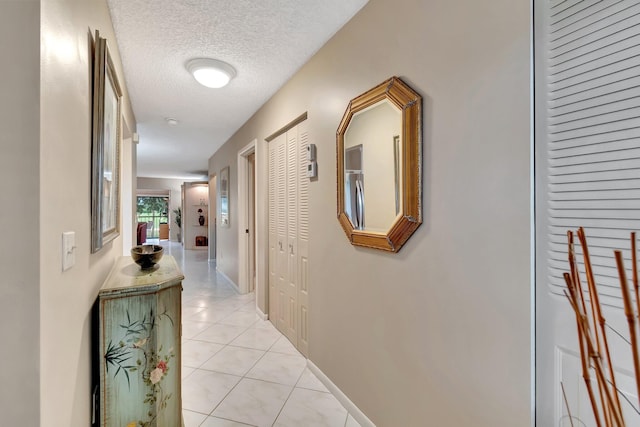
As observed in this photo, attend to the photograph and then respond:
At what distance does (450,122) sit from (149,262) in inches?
72.3

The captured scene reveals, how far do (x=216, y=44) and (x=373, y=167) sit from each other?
4.85ft

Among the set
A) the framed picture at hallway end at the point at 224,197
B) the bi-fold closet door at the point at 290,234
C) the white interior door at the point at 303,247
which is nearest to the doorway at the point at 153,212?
the framed picture at hallway end at the point at 224,197

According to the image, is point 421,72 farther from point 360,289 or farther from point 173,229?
point 173,229

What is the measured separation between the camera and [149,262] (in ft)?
6.15

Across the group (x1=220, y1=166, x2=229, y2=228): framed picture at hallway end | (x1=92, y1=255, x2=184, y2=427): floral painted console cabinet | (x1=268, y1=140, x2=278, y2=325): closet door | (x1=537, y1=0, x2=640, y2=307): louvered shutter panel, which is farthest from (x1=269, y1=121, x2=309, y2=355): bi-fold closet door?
(x1=220, y1=166, x2=229, y2=228): framed picture at hallway end

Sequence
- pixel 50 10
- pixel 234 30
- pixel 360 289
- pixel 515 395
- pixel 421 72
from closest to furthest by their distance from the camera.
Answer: pixel 50 10
pixel 515 395
pixel 421 72
pixel 360 289
pixel 234 30

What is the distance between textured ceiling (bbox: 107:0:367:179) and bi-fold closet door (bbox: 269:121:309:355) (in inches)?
22.1

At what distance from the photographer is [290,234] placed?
9.72ft

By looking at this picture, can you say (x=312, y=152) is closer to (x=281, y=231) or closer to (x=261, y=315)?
(x=281, y=231)

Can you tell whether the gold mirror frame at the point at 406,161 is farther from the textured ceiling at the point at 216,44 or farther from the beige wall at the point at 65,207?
the beige wall at the point at 65,207

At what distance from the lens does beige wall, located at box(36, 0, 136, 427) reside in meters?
0.79

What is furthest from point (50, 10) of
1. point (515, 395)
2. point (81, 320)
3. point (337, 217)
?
point (515, 395)

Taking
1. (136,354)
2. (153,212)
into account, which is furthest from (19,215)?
(153,212)

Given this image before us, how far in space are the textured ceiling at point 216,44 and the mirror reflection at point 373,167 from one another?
0.71m
